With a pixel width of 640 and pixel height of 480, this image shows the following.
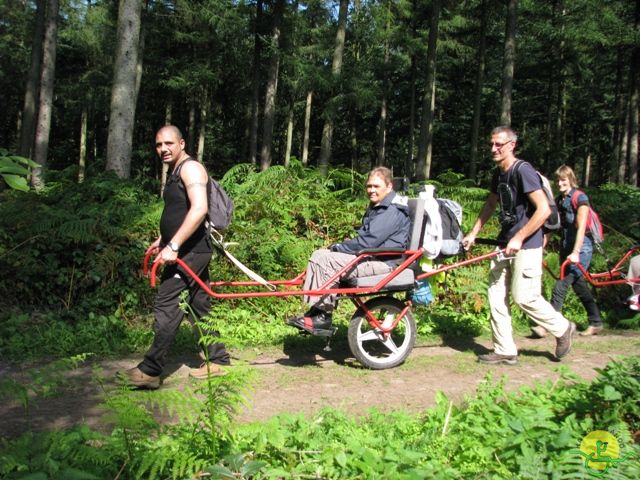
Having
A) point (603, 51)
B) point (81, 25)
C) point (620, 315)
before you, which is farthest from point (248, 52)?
point (620, 315)

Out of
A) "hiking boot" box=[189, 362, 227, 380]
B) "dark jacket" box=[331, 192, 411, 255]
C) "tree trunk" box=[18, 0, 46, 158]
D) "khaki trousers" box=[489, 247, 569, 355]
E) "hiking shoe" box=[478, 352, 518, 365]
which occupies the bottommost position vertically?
"hiking boot" box=[189, 362, 227, 380]

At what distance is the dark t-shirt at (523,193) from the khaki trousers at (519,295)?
0.37 ft

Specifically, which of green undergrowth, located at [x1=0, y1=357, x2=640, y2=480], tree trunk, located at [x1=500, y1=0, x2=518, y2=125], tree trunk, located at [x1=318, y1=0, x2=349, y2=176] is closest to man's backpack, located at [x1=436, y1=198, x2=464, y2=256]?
green undergrowth, located at [x1=0, y1=357, x2=640, y2=480]

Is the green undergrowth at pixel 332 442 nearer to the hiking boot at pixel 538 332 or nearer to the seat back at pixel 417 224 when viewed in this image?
the seat back at pixel 417 224

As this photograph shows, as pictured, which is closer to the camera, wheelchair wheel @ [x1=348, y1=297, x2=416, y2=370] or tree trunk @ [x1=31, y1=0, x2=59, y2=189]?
wheelchair wheel @ [x1=348, y1=297, x2=416, y2=370]

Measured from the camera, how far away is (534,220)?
4.89 meters

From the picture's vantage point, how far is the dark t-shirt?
4.93 m

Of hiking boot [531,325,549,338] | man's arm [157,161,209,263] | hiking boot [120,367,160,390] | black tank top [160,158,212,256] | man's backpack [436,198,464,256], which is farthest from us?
hiking boot [531,325,549,338]

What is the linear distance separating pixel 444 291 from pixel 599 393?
4447mm

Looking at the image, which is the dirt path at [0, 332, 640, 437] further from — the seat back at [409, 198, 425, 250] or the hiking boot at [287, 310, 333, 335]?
the seat back at [409, 198, 425, 250]

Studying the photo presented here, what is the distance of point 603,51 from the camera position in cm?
2097

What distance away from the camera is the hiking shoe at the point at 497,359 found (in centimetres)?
529

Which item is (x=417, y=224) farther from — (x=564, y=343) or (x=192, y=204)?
(x=192, y=204)

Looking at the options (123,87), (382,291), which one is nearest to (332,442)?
(382,291)
